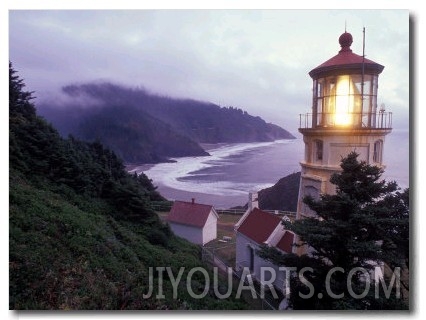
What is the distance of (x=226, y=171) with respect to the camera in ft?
A: 12.0

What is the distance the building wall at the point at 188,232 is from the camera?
3.79 m

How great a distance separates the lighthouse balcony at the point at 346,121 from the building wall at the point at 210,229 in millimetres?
1540

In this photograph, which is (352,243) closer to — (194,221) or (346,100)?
(346,100)

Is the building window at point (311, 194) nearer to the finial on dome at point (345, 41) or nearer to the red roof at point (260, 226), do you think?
the red roof at point (260, 226)

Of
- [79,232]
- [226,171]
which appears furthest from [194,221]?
[79,232]

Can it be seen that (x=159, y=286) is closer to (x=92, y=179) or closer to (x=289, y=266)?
(x=289, y=266)

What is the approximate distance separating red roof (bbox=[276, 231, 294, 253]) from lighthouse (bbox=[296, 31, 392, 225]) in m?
0.84

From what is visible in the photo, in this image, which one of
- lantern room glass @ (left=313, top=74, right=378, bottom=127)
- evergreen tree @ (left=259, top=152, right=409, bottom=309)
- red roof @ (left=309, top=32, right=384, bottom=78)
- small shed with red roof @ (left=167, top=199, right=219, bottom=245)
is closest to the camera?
evergreen tree @ (left=259, top=152, right=409, bottom=309)

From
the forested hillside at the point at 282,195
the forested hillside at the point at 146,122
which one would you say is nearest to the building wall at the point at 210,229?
the forested hillside at the point at 282,195

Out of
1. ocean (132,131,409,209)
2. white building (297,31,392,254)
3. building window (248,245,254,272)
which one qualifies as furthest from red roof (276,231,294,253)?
ocean (132,131,409,209)

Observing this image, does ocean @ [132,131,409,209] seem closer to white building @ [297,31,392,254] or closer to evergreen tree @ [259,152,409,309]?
white building @ [297,31,392,254]

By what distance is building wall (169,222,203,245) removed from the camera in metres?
3.79
